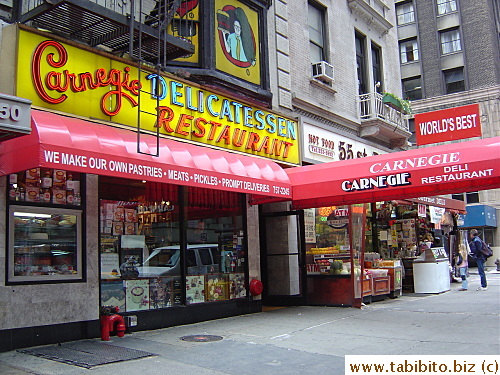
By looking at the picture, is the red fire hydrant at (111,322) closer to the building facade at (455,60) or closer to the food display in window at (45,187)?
the food display in window at (45,187)

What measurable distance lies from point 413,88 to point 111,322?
3391 centimetres

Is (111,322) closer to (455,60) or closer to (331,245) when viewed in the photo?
(331,245)

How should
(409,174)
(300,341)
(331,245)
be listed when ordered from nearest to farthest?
(300,341)
(409,174)
(331,245)

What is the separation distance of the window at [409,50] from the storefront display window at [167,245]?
30.4 meters

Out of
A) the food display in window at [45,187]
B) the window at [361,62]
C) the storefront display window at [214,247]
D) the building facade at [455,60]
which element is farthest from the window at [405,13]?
the food display in window at [45,187]

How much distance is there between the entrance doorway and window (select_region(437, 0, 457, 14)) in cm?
2958

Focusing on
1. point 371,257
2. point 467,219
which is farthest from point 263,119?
point 467,219

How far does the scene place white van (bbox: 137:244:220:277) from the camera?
30.6 ft

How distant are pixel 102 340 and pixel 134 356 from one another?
4.14ft

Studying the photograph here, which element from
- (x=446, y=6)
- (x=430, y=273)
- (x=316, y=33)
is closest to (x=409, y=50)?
(x=446, y=6)

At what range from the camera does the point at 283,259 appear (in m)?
12.7

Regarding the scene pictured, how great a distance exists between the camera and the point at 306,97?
13.5 meters

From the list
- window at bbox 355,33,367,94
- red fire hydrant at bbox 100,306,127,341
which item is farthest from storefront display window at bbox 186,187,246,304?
window at bbox 355,33,367,94

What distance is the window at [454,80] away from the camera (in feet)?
116
